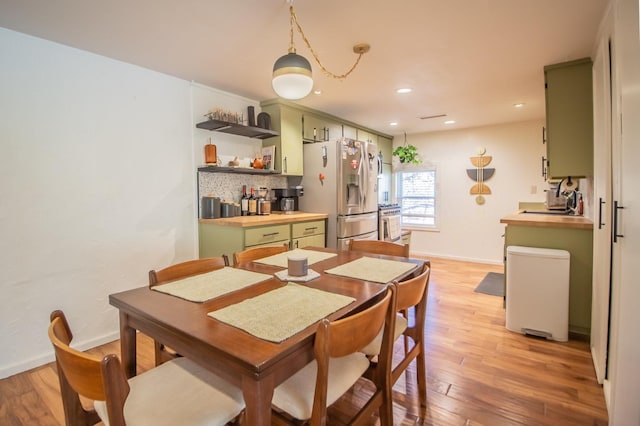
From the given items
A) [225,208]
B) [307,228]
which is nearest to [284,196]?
[307,228]

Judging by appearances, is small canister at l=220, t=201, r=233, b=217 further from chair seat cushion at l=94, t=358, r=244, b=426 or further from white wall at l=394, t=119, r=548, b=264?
white wall at l=394, t=119, r=548, b=264

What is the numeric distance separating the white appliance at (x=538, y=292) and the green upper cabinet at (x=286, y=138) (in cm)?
238

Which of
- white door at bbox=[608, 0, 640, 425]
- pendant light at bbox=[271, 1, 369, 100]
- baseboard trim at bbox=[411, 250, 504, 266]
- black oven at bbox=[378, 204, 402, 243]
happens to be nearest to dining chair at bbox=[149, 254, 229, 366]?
pendant light at bbox=[271, 1, 369, 100]

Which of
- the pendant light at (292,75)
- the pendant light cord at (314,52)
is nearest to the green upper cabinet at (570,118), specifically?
the pendant light cord at (314,52)

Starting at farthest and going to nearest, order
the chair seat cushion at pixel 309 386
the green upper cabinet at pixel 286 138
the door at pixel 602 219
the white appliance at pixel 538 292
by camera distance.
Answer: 1. the green upper cabinet at pixel 286 138
2. the white appliance at pixel 538 292
3. the door at pixel 602 219
4. the chair seat cushion at pixel 309 386

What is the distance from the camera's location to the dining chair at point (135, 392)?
2.47ft

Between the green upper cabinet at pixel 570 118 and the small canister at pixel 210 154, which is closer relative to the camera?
the green upper cabinet at pixel 570 118

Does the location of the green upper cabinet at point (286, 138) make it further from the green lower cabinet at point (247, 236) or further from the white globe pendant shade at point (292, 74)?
the white globe pendant shade at point (292, 74)

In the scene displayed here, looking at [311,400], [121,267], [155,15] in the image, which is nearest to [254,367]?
[311,400]

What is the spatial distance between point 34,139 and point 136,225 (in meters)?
0.90

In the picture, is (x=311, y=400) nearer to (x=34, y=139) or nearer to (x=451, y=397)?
(x=451, y=397)

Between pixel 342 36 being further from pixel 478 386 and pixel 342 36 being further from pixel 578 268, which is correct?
pixel 578 268

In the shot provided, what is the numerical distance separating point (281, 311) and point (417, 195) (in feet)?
17.2

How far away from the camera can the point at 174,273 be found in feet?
5.10
